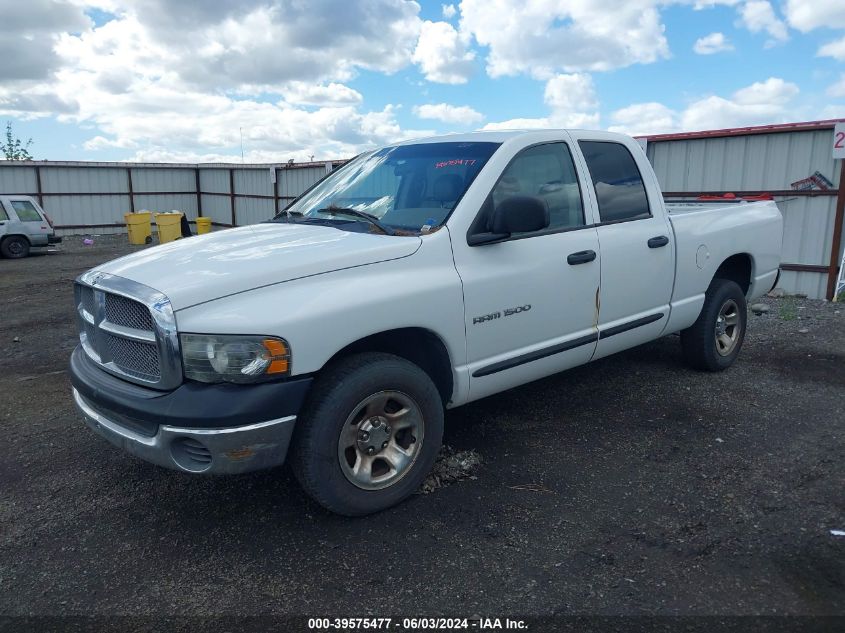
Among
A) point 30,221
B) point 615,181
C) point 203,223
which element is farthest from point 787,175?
point 203,223

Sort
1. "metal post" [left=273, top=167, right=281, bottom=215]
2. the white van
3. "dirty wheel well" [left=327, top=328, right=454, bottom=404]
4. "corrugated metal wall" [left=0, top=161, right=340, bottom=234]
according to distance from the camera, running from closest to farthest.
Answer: "dirty wheel well" [left=327, top=328, right=454, bottom=404] < the white van < "metal post" [left=273, top=167, right=281, bottom=215] < "corrugated metal wall" [left=0, top=161, right=340, bottom=234]

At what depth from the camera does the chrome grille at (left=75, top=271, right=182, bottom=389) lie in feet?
9.63

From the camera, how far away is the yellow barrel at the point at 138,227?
21.7 meters

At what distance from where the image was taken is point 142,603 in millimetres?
2826

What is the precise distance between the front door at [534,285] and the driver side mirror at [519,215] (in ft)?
0.59

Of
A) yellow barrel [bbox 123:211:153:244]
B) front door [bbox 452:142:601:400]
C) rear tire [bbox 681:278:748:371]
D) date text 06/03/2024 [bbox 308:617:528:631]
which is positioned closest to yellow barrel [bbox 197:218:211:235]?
yellow barrel [bbox 123:211:153:244]

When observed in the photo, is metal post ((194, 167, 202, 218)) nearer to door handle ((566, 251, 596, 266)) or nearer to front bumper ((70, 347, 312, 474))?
door handle ((566, 251, 596, 266))

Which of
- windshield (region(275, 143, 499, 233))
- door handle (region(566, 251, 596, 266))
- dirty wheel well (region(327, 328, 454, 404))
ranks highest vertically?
windshield (region(275, 143, 499, 233))

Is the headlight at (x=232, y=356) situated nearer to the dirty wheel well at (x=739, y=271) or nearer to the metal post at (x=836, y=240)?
the dirty wheel well at (x=739, y=271)

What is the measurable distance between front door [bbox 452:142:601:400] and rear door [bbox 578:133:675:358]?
0.52 ft

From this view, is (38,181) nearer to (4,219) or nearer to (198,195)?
(198,195)

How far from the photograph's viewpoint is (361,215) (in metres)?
3.98

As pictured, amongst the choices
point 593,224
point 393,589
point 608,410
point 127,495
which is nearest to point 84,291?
point 127,495

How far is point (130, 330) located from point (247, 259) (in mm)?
638
